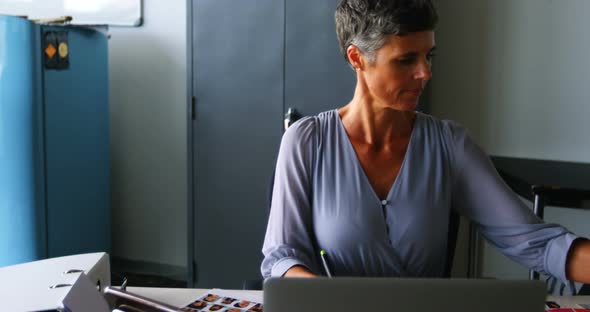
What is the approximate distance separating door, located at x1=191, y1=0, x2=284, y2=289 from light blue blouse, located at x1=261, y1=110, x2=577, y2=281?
1.36m

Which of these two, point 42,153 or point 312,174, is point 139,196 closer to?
point 42,153

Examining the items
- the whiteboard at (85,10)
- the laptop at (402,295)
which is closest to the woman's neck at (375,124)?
the laptop at (402,295)

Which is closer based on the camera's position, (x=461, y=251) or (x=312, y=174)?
(x=312, y=174)

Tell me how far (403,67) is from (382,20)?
0.11 m

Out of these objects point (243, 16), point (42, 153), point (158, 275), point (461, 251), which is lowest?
point (158, 275)

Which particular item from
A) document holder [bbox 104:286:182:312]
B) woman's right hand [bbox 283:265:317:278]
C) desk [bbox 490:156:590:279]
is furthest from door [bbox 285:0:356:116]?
document holder [bbox 104:286:182:312]

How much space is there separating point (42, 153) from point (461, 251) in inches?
85.4

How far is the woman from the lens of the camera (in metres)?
1.30

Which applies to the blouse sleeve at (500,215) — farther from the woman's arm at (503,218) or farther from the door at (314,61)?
the door at (314,61)

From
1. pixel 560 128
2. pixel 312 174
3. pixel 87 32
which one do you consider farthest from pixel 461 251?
pixel 87 32

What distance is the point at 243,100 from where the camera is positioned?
285 cm

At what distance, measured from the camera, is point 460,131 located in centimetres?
148

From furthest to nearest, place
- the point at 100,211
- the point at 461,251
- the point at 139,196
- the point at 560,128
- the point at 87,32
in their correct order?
the point at 139,196, the point at 100,211, the point at 87,32, the point at 461,251, the point at 560,128

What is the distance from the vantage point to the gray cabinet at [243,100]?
268cm
